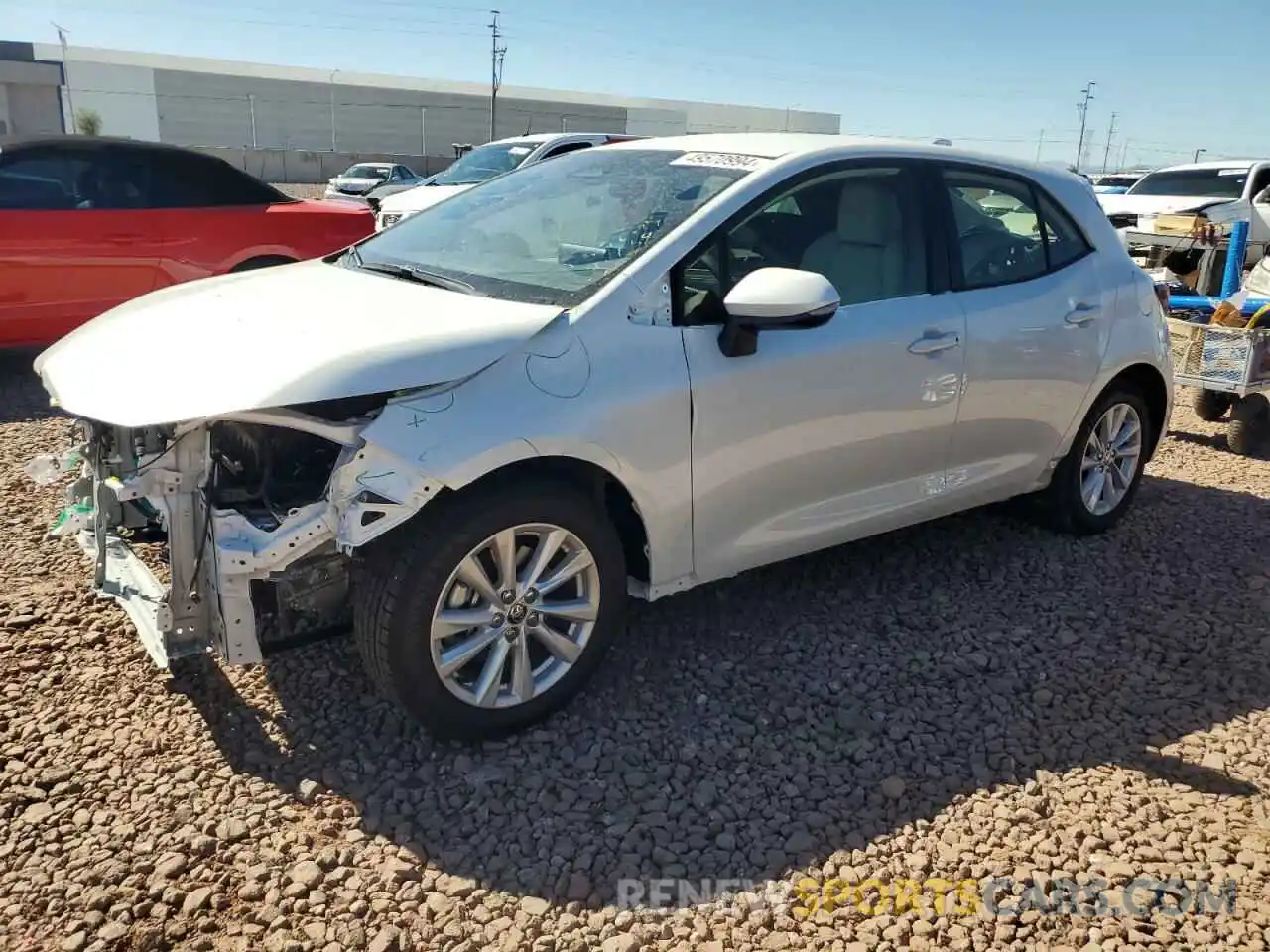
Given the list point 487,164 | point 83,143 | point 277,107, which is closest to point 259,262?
point 83,143

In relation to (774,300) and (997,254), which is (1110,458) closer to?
(997,254)

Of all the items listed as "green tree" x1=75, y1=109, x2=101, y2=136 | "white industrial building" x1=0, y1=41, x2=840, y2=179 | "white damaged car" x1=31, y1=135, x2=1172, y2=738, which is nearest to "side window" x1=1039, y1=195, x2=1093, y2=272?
"white damaged car" x1=31, y1=135, x2=1172, y2=738

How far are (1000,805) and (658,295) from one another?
6.11 feet

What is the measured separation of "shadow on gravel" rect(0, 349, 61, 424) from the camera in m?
6.69

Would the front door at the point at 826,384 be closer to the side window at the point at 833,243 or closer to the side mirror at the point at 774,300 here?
the side window at the point at 833,243

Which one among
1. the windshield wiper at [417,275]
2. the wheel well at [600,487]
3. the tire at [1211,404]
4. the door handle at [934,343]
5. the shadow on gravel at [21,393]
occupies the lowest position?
the shadow on gravel at [21,393]

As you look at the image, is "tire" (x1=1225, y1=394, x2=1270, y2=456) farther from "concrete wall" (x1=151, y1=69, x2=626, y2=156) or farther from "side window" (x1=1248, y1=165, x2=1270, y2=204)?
"concrete wall" (x1=151, y1=69, x2=626, y2=156)

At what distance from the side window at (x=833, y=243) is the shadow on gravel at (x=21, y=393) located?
509 cm

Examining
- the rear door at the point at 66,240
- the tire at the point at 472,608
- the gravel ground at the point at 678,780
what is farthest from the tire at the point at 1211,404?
the rear door at the point at 66,240

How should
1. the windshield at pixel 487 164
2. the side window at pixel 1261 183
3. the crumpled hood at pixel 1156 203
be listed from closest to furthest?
the windshield at pixel 487 164, the crumpled hood at pixel 1156 203, the side window at pixel 1261 183

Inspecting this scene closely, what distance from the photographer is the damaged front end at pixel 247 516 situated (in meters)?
2.87

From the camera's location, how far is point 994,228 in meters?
4.41

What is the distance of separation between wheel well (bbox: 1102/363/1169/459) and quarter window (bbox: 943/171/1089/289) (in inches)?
26.4

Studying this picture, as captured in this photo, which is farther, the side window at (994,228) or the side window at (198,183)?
the side window at (198,183)
